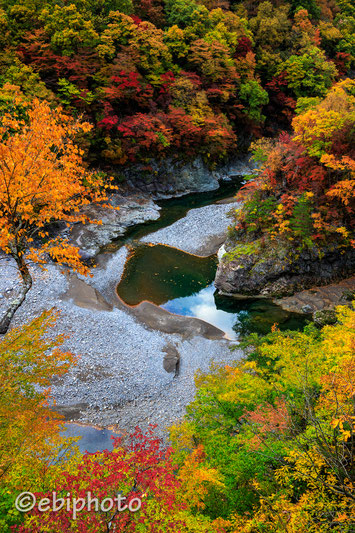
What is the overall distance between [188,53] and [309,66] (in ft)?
46.3

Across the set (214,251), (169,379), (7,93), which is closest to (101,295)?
(169,379)

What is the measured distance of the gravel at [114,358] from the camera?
10469 millimetres

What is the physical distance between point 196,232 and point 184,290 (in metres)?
6.11

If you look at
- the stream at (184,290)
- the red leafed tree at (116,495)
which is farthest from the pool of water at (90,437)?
the stream at (184,290)

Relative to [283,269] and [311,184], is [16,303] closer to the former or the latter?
[283,269]

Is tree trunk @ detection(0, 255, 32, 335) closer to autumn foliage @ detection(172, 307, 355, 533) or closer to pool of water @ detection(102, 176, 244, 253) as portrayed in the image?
autumn foliage @ detection(172, 307, 355, 533)

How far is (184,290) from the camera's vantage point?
57.3 feet

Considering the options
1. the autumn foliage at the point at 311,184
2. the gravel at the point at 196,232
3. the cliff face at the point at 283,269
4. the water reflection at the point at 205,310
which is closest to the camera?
the autumn foliage at the point at 311,184

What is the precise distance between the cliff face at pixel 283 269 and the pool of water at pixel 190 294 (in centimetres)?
88

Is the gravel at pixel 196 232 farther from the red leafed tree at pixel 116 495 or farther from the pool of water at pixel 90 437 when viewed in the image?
the red leafed tree at pixel 116 495

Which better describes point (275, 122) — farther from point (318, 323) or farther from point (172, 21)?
point (318, 323)

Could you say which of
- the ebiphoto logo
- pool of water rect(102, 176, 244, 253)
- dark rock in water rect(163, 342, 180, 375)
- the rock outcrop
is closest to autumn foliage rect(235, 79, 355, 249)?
pool of water rect(102, 176, 244, 253)

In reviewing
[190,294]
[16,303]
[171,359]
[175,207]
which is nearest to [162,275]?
[190,294]

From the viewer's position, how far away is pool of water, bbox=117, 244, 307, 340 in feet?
49.2
